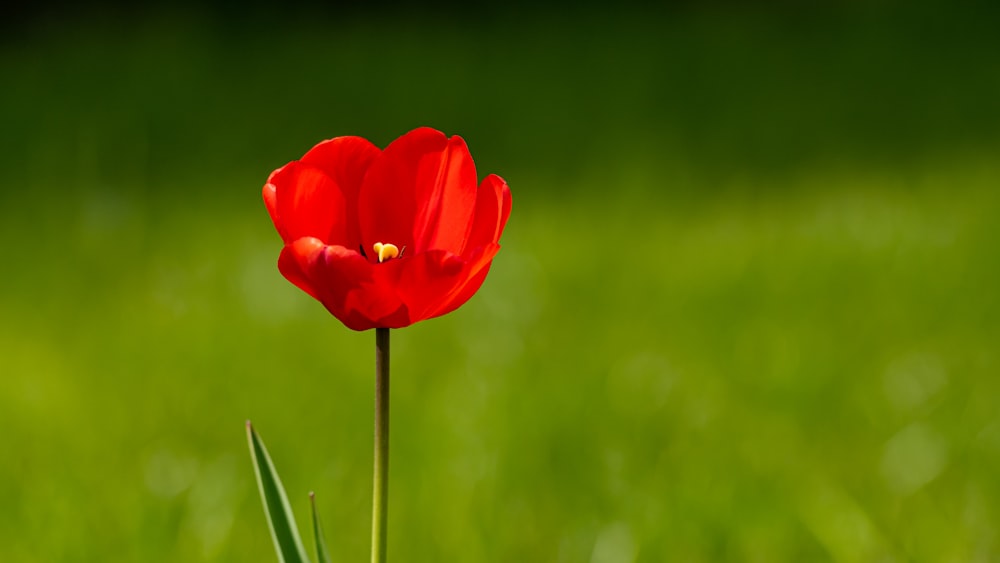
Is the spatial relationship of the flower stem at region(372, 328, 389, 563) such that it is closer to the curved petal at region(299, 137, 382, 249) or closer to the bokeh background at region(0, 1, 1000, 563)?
the curved petal at region(299, 137, 382, 249)

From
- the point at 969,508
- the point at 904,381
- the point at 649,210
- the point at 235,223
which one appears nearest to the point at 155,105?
the point at 235,223

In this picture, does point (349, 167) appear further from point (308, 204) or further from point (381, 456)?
point (381, 456)

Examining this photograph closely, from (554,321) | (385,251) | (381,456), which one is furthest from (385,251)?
(554,321)

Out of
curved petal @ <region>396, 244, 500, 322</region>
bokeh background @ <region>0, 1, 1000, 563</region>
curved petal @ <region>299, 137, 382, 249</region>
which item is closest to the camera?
curved petal @ <region>396, 244, 500, 322</region>

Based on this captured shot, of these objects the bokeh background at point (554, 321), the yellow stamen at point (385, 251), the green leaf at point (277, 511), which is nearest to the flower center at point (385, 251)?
the yellow stamen at point (385, 251)

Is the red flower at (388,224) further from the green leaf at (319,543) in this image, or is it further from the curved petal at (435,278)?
the green leaf at (319,543)

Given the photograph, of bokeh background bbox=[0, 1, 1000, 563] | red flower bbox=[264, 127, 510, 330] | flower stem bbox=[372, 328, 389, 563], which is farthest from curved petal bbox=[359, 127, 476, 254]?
→ bokeh background bbox=[0, 1, 1000, 563]
